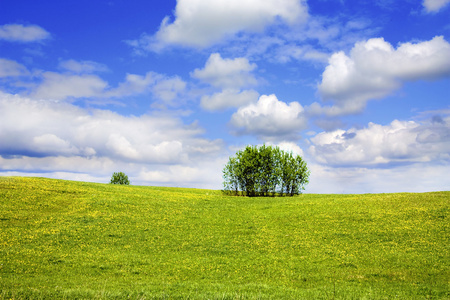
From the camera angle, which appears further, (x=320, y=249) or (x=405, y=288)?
(x=320, y=249)

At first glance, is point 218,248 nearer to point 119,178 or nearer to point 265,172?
point 265,172

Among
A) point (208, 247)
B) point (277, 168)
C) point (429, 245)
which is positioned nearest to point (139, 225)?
point (208, 247)

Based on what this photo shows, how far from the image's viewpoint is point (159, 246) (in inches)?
1169

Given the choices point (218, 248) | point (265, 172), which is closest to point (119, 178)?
point (265, 172)

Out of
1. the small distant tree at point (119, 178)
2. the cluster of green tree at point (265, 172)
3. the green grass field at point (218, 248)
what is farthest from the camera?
the small distant tree at point (119, 178)

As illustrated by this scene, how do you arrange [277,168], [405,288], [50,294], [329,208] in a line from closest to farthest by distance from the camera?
[50,294] → [405,288] → [329,208] → [277,168]

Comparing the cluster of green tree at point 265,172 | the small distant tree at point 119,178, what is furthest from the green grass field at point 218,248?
the small distant tree at point 119,178

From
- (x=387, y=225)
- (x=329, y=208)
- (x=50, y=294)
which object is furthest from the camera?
(x=329, y=208)

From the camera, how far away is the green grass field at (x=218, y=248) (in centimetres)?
1827

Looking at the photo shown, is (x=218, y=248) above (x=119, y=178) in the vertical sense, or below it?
below

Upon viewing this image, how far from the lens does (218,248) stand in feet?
95.2

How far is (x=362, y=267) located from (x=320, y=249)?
534 cm

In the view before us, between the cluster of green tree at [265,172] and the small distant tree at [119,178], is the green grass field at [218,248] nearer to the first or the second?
the cluster of green tree at [265,172]

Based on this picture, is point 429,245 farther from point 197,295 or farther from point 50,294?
point 50,294
